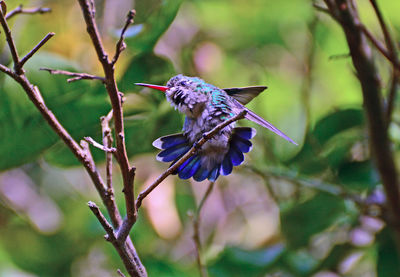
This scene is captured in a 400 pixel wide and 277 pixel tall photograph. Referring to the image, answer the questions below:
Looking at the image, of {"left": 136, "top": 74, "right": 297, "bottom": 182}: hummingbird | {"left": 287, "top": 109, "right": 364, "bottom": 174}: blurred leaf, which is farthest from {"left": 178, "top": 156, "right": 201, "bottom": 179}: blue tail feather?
{"left": 287, "top": 109, "right": 364, "bottom": 174}: blurred leaf

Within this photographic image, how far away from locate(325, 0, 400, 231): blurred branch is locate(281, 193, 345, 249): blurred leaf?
0.32m

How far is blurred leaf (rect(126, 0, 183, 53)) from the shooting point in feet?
4.11

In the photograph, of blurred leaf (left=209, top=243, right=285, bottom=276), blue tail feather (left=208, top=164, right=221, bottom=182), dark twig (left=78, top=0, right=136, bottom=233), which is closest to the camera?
dark twig (left=78, top=0, right=136, bottom=233)

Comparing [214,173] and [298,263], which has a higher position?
[214,173]

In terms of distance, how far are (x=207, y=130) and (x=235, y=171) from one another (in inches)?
19.1

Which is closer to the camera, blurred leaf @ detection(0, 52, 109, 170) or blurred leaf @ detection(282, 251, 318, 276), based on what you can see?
blurred leaf @ detection(0, 52, 109, 170)

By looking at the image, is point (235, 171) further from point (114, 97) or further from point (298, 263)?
point (114, 97)

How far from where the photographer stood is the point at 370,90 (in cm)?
111

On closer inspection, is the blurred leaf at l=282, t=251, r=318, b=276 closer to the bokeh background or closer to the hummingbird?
the bokeh background

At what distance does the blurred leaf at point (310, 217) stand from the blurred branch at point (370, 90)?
0.32 meters

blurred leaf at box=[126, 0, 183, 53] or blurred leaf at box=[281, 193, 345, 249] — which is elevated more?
blurred leaf at box=[126, 0, 183, 53]

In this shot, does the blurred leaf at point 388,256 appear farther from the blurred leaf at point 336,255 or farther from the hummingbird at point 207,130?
the hummingbird at point 207,130

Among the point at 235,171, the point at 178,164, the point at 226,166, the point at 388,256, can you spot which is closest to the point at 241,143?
the point at 226,166

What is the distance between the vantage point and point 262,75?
196 centimetres
